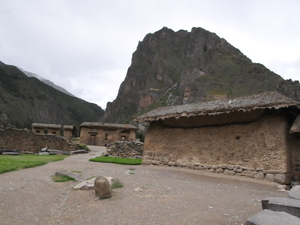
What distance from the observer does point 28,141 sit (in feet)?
62.6

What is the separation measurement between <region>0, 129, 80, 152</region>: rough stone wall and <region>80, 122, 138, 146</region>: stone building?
10.3 m

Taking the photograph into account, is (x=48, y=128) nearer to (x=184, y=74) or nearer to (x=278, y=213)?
(x=278, y=213)

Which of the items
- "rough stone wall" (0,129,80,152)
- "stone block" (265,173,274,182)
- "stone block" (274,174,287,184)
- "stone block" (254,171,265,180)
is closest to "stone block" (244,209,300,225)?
"stone block" (274,174,287,184)

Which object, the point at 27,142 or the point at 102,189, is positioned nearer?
the point at 102,189

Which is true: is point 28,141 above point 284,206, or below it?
above

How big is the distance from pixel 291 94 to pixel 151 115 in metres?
40.1

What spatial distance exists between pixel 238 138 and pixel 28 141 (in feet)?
56.0

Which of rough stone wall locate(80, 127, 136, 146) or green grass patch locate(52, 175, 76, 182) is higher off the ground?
rough stone wall locate(80, 127, 136, 146)

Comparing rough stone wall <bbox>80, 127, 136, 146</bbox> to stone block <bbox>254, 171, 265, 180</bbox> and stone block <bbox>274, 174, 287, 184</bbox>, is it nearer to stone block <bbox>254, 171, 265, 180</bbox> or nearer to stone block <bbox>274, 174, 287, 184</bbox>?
stone block <bbox>254, 171, 265, 180</bbox>

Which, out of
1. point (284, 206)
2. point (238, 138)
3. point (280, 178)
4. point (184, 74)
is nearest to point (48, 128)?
point (238, 138)

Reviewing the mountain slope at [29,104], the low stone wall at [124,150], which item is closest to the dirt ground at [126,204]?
the low stone wall at [124,150]

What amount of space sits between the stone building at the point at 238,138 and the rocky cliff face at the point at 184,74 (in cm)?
3960

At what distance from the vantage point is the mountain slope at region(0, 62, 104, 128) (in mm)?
66500

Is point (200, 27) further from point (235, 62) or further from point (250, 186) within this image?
point (250, 186)
